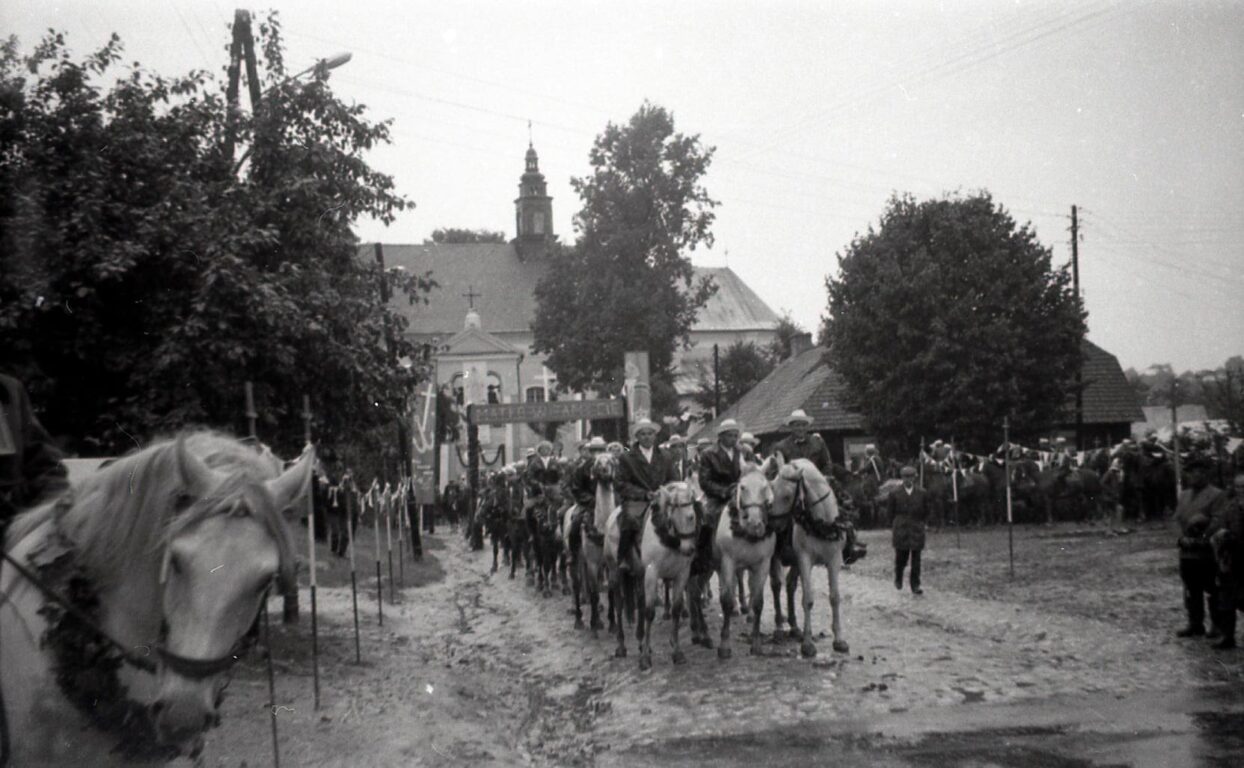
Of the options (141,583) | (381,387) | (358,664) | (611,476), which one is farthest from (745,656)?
(141,583)

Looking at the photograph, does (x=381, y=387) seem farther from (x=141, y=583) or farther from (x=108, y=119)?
(x=141, y=583)

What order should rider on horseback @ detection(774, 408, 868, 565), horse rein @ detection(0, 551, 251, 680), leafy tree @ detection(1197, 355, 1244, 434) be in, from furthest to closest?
leafy tree @ detection(1197, 355, 1244, 434) < rider on horseback @ detection(774, 408, 868, 565) < horse rein @ detection(0, 551, 251, 680)

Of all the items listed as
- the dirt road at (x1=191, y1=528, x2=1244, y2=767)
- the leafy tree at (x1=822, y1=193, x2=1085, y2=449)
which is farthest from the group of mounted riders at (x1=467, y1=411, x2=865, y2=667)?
the leafy tree at (x1=822, y1=193, x2=1085, y2=449)

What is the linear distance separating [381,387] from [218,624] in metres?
9.94

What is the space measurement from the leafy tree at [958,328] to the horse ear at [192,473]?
33.9 m

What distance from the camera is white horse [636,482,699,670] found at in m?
12.5

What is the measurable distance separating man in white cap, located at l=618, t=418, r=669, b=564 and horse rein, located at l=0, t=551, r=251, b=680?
30.7 feet

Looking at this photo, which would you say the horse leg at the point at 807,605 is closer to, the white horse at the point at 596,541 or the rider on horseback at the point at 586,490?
the white horse at the point at 596,541

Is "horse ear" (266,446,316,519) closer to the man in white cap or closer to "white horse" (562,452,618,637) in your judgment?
the man in white cap

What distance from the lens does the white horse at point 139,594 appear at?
3703 mm

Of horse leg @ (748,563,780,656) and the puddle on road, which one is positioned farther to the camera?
horse leg @ (748,563,780,656)

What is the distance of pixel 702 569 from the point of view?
14109 millimetres

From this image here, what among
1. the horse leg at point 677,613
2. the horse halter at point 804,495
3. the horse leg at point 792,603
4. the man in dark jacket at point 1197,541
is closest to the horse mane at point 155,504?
the horse leg at point 677,613

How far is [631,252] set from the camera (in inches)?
2109
